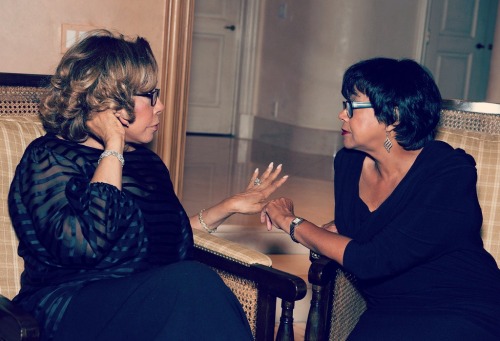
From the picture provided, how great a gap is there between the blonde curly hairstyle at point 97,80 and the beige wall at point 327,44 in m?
5.10

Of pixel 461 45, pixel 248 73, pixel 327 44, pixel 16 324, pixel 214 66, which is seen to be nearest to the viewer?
pixel 16 324

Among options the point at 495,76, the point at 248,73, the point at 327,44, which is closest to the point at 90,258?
the point at 495,76

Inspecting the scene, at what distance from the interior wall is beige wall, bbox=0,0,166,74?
421cm

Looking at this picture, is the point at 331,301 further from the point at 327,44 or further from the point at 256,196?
the point at 327,44

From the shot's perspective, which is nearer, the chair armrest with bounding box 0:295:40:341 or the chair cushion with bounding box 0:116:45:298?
the chair armrest with bounding box 0:295:40:341

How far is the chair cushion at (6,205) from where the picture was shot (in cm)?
212

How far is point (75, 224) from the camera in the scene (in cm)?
182

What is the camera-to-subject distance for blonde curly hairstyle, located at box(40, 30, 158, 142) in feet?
6.39

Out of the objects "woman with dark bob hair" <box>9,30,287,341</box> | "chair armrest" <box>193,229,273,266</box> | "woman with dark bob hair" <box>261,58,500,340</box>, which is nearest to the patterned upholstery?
"woman with dark bob hair" <box>261,58,500,340</box>

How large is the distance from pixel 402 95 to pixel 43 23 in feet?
4.61

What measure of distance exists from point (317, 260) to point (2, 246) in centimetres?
88

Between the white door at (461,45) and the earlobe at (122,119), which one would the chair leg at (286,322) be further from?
the white door at (461,45)

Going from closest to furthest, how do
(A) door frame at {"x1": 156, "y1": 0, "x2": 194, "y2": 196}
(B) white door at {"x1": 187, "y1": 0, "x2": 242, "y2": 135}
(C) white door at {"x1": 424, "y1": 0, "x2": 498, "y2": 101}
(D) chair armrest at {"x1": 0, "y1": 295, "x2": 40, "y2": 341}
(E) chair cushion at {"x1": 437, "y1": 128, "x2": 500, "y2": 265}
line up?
(D) chair armrest at {"x1": 0, "y1": 295, "x2": 40, "y2": 341} < (E) chair cushion at {"x1": 437, "y1": 128, "x2": 500, "y2": 265} < (A) door frame at {"x1": 156, "y1": 0, "x2": 194, "y2": 196} < (C) white door at {"x1": 424, "y1": 0, "x2": 498, "y2": 101} < (B) white door at {"x1": 187, "y1": 0, "x2": 242, "y2": 135}

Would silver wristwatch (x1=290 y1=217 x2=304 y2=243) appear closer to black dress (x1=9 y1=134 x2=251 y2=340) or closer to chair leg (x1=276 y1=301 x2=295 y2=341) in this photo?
chair leg (x1=276 y1=301 x2=295 y2=341)
